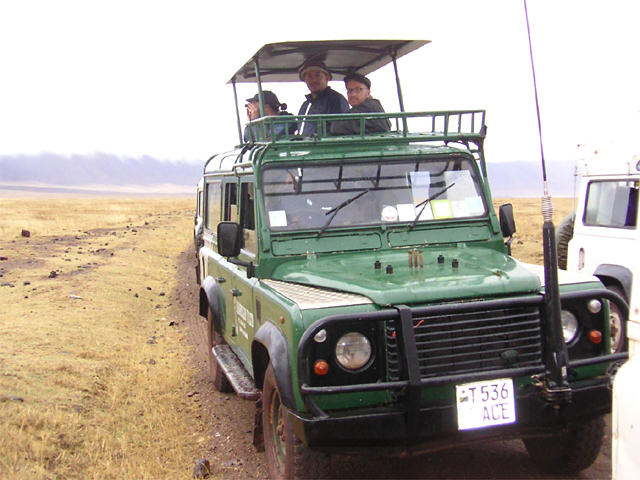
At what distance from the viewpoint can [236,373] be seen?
5.95 m

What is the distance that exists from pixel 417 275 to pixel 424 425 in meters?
0.95

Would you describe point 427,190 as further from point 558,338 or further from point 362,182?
point 558,338

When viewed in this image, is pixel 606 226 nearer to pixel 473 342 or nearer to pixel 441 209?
pixel 441 209

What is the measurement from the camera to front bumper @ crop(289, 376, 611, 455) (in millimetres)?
3998


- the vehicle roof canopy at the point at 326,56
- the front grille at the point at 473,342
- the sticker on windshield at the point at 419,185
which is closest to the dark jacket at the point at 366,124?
the vehicle roof canopy at the point at 326,56

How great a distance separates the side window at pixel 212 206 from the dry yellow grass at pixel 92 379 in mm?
1516

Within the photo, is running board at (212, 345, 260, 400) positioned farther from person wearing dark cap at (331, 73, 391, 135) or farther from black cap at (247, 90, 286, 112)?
black cap at (247, 90, 286, 112)

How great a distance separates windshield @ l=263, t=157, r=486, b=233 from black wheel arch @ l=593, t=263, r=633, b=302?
9.36 ft

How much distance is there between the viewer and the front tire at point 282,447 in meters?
A: 4.25

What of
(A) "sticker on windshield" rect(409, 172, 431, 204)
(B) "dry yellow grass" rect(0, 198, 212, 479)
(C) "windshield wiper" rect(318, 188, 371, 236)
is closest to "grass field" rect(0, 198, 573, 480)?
(B) "dry yellow grass" rect(0, 198, 212, 479)

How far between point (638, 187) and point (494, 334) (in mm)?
4795

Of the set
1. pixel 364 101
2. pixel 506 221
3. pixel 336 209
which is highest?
pixel 364 101

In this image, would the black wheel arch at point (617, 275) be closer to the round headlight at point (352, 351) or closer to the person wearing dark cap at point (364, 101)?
the person wearing dark cap at point (364, 101)

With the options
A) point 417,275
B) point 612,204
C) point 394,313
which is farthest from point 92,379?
point 612,204
